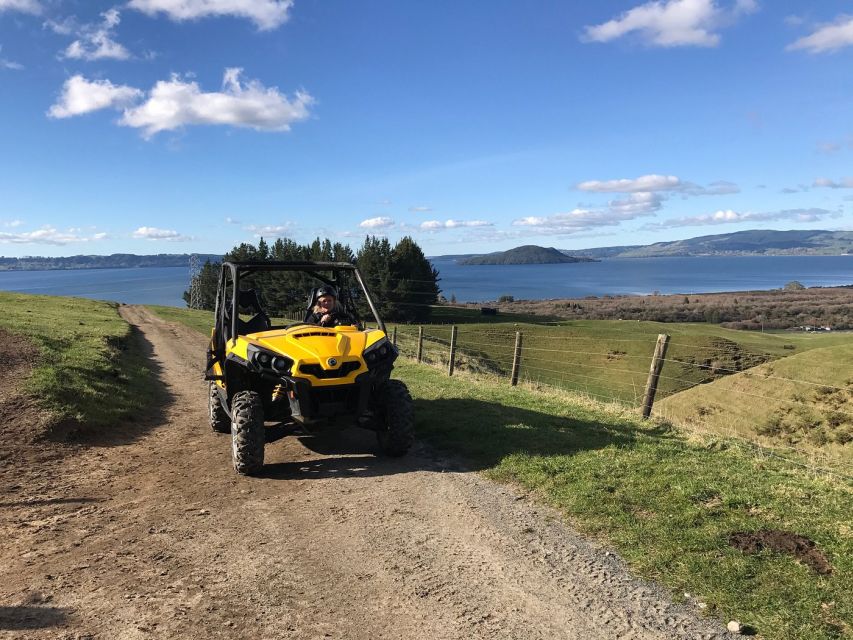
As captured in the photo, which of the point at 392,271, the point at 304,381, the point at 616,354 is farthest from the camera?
the point at 392,271

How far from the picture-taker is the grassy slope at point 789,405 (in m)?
21.3

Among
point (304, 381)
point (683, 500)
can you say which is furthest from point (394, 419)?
point (683, 500)

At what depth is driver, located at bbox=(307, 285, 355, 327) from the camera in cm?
715

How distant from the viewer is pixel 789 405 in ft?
78.6

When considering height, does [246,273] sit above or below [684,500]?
above

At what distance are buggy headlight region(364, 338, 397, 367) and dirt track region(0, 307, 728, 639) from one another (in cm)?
121

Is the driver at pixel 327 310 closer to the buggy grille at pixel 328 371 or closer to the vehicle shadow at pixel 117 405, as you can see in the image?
the buggy grille at pixel 328 371

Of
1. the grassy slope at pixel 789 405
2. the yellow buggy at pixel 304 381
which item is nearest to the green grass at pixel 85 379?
the yellow buggy at pixel 304 381

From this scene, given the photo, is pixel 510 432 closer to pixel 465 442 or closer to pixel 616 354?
pixel 465 442

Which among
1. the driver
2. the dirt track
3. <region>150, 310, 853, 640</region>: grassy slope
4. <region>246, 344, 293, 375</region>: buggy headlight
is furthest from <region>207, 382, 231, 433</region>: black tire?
<region>150, 310, 853, 640</region>: grassy slope

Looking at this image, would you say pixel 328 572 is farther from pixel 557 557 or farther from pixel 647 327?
pixel 647 327

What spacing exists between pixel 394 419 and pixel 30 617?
3720mm

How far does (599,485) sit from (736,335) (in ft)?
213

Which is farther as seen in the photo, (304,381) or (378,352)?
(378,352)
